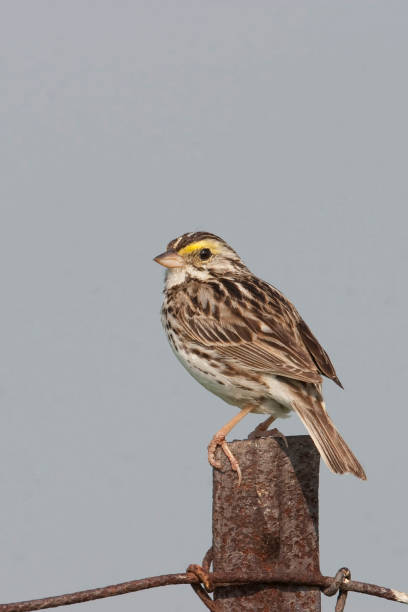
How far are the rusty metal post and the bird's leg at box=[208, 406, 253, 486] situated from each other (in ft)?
0.11

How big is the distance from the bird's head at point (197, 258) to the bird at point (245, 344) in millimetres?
12

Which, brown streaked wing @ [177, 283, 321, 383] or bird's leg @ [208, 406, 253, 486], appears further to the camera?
brown streaked wing @ [177, 283, 321, 383]

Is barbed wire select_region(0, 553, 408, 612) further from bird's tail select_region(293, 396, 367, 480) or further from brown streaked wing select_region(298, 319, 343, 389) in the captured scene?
brown streaked wing select_region(298, 319, 343, 389)

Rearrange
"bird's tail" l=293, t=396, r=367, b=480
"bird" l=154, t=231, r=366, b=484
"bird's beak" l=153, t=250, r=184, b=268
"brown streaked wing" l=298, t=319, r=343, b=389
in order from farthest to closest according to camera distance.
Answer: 1. "bird's beak" l=153, t=250, r=184, b=268
2. "brown streaked wing" l=298, t=319, r=343, b=389
3. "bird" l=154, t=231, r=366, b=484
4. "bird's tail" l=293, t=396, r=367, b=480

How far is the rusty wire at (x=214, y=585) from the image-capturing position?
4320mm

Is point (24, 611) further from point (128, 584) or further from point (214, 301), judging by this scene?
point (214, 301)

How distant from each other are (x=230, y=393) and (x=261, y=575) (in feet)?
9.91

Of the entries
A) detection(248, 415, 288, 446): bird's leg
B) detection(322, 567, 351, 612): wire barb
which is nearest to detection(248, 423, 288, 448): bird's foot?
detection(248, 415, 288, 446): bird's leg

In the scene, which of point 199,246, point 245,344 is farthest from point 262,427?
point 199,246

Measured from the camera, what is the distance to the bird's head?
29.2 ft

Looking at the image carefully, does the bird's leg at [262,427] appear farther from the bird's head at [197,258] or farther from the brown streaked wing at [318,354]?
the bird's head at [197,258]

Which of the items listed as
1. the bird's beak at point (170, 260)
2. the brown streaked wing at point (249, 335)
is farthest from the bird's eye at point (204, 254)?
the brown streaked wing at point (249, 335)

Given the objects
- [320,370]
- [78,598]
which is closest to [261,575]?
[78,598]

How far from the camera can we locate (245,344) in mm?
7785
